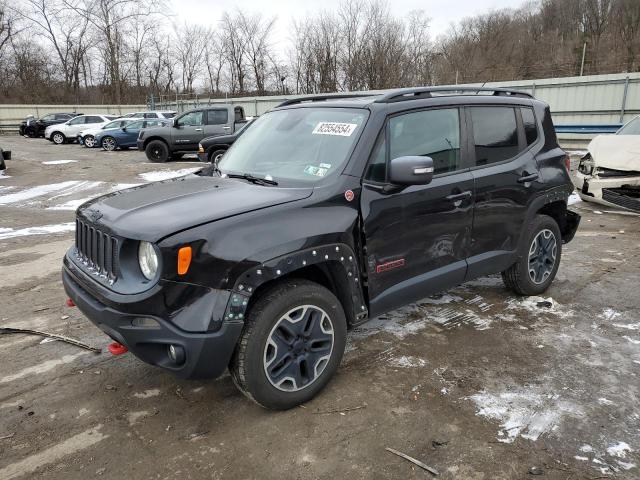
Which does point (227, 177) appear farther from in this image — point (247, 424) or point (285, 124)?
point (247, 424)

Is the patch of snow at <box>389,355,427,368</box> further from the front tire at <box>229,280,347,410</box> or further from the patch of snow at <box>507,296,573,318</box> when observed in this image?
the patch of snow at <box>507,296,573,318</box>

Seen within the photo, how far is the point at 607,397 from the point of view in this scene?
3.09m

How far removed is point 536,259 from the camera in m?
4.59

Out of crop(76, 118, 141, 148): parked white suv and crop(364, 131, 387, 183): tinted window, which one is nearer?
crop(364, 131, 387, 183): tinted window

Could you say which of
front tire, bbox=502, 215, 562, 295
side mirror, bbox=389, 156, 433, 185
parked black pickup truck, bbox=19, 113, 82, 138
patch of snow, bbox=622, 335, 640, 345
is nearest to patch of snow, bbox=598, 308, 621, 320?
patch of snow, bbox=622, 335, 640, 345

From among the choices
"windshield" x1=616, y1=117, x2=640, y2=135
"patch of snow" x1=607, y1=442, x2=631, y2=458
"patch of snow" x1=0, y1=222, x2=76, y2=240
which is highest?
"windshield" x1=616, y1=117, x2=640, y2=135

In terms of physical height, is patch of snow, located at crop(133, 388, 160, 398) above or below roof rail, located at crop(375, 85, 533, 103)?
below

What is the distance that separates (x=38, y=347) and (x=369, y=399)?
8.63ft

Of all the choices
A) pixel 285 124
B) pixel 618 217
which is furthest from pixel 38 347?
pixel 618 217

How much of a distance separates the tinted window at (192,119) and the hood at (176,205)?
13.6m

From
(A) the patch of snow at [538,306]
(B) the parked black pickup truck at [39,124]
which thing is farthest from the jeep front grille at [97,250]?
(B) the parked black pickup truck at [39,124]

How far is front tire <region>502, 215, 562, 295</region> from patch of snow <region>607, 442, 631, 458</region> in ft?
6.51

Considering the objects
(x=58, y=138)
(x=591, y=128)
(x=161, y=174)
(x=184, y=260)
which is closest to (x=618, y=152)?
(x=184, y=260)

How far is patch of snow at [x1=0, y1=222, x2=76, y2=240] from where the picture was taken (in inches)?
295
